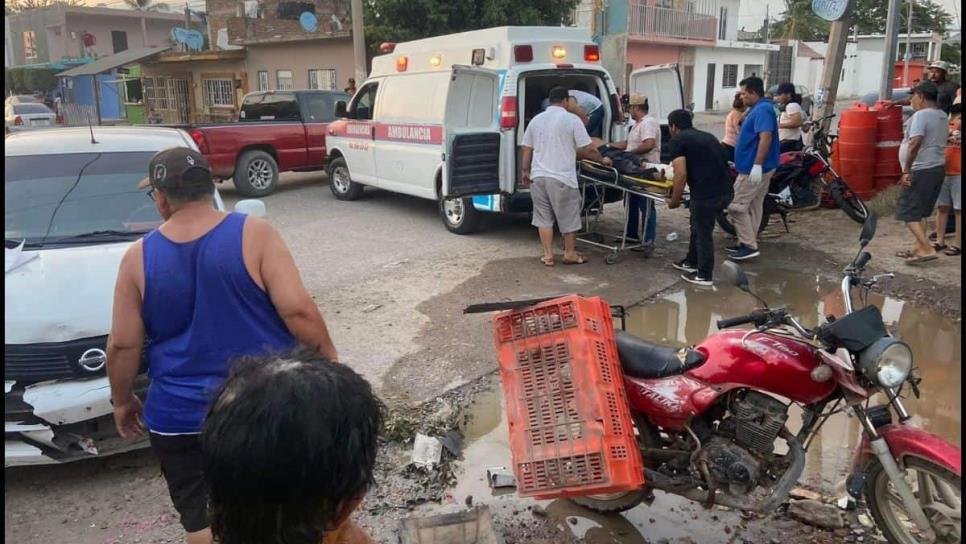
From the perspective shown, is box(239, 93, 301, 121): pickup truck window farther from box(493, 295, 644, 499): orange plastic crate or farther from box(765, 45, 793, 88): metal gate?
box(765, 45, 793, 88): metal gate

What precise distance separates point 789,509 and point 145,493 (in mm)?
3097

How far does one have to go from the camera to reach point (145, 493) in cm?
361

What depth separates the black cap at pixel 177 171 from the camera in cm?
251

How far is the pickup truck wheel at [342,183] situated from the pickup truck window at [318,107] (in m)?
1.34

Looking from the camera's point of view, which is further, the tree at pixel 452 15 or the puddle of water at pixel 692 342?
the tree at pixel 452 15

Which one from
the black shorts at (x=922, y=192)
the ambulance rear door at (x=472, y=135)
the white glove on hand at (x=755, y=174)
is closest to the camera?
the black shorts at (x=922, y=192)

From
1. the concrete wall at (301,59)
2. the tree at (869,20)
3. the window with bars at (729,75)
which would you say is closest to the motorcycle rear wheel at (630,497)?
the concrete wall at (301,59)

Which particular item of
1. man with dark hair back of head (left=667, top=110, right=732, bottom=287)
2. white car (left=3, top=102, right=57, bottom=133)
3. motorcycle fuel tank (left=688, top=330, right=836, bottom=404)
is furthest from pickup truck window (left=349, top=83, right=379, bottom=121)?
white car (left=3, top=102, right=57, bottom=133)

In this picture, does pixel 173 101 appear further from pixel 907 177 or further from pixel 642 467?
pixel 642 467

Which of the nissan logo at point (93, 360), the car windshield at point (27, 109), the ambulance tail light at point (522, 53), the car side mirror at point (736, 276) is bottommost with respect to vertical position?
the nissan logo at point (93, 360)

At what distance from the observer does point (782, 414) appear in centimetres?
291

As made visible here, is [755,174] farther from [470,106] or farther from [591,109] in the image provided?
[470,106]

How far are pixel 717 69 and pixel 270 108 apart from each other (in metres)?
26.1

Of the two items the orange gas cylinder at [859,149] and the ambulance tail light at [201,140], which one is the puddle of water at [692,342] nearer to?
the orange gas cylinder at [859,149]
